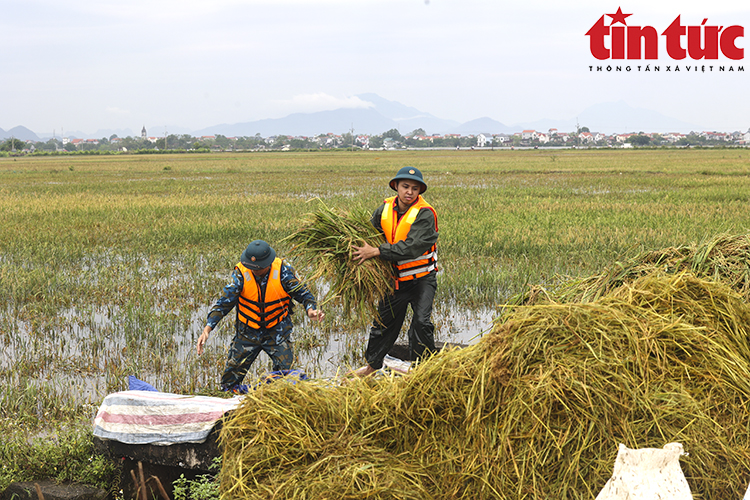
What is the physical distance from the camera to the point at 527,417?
226 centimetres

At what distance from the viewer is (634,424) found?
226 cm

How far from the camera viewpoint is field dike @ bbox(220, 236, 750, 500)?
2.23 m

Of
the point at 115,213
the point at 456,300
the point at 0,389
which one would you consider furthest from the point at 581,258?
the point at 115,213

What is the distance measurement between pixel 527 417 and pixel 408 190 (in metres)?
2.33

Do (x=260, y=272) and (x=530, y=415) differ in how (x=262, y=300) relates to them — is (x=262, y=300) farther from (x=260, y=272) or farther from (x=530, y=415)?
(x=530, y=415)

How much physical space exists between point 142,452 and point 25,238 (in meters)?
8.87

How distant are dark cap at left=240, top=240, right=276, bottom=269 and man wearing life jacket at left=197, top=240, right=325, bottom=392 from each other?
0.04 m

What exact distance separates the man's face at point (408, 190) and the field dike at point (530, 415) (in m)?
1.81

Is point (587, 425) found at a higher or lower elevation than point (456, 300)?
higher

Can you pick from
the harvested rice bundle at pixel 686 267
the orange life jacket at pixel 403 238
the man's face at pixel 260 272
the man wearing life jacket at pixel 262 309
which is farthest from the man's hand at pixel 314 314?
the harvested rice bundle at pixel 686 267

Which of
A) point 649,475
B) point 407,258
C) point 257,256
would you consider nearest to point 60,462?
point 257,256

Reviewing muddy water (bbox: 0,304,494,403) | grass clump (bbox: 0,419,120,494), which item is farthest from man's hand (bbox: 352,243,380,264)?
grass clump (bbox: 0,419,120,494)

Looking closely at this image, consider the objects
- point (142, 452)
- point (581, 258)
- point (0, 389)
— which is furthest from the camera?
point (581, 258)

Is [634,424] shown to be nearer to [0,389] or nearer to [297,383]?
[297,383]
